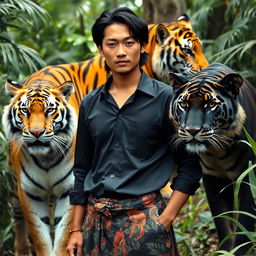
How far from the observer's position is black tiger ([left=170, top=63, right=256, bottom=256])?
3807mm

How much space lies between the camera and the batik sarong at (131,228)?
3436 mm

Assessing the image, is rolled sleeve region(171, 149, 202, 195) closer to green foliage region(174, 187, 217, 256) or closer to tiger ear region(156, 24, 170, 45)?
green foliage region(174, 187, 217, 256)

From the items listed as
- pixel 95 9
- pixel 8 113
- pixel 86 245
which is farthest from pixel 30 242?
pixel 95 9

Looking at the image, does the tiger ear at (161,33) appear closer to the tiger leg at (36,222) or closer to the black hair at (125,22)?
the tiger leg at (36,222)

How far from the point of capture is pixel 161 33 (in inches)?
236

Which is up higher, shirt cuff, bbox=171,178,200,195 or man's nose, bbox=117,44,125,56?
man's nose, bbox=117,44,125,56

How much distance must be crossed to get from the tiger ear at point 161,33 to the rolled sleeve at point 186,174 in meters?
2.47

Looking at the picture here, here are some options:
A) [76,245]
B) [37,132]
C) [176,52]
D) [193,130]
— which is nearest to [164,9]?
[176,52]

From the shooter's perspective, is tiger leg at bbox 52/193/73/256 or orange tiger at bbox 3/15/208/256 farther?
tiger leg at bbox 52/193/73/256

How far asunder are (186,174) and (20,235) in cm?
327

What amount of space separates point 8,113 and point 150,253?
2125 mm

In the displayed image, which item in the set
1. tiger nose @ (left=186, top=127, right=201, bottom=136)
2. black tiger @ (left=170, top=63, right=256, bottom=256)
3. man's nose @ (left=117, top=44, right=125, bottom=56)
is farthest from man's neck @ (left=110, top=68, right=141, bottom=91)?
tiger nose @ (left=186, top=127, right=201, bottom=136)

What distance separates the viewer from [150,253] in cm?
344

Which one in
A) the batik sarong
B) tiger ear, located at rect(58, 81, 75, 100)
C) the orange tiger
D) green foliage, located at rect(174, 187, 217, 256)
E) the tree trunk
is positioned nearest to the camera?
the batik sarong
